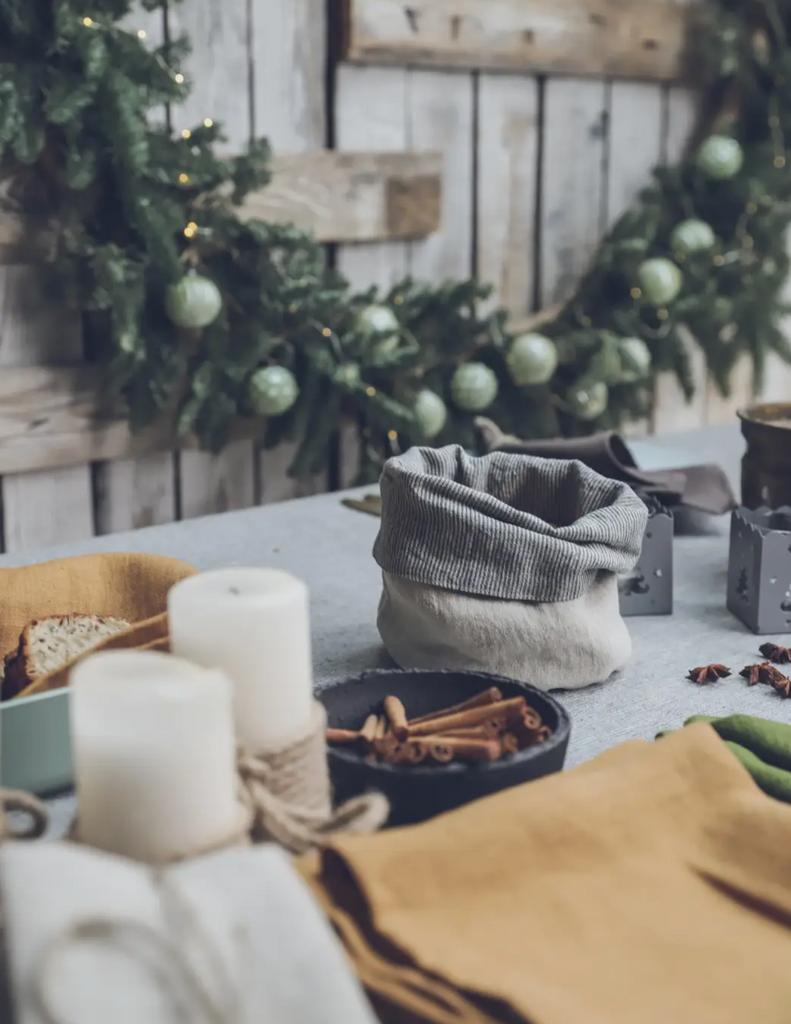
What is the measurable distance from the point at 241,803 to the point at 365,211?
1.54 m

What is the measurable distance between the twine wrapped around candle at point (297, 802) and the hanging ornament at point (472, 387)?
1.35 m

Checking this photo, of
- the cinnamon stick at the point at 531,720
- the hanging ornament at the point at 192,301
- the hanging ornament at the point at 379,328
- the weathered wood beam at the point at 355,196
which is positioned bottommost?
the cinnamon stick at the point at 531,720

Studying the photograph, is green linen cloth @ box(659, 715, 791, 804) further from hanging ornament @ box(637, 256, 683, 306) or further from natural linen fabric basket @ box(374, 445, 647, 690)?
hanging ornament @ box(637, 256, 683, 306)

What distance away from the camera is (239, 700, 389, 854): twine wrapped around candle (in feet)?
1.83

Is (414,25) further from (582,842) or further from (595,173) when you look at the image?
(582,842)

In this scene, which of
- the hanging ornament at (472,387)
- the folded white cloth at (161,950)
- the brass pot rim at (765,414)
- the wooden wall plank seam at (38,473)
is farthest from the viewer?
the hanging ornament at (472,387)

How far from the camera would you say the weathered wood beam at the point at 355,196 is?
1839mm

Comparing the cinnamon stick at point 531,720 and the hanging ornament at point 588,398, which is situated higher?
the hanging ornament at point 588,398

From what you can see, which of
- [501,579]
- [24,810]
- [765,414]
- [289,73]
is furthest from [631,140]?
[24,810]

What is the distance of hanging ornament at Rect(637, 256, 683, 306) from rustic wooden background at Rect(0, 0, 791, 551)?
23 centimetres

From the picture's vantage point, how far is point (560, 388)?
2.13 metres

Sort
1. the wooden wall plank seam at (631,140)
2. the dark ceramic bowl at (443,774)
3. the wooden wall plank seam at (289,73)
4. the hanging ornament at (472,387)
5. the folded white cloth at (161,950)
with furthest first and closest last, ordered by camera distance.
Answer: the wooden wall plank seam at (631,140) < the hanging ornament at (472,387) < the wooden wall plank seam at (289,73) < the dark ceramic bowl at (443,774) < the folded white cloth at (161,950)

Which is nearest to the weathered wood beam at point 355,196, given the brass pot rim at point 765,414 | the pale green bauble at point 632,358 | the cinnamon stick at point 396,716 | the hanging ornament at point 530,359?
the hanging ornament at point 530,359

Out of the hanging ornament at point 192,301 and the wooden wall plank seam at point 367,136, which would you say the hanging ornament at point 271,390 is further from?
the wooden wall plank seam at point 367,136
